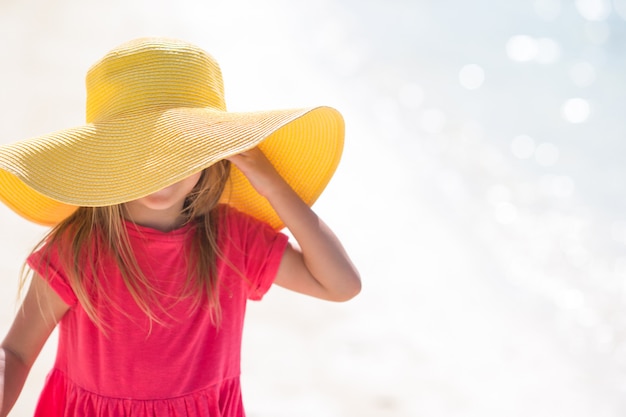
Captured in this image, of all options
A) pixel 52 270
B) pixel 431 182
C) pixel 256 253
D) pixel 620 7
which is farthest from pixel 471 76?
pixel 52 270

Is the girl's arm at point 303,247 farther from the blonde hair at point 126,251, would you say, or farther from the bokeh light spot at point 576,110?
the bokeh light spot at point 576,110

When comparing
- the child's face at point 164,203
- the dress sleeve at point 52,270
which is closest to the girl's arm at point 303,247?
the child's face at point 164,203

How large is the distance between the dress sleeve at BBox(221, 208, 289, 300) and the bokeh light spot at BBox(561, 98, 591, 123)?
129 inches

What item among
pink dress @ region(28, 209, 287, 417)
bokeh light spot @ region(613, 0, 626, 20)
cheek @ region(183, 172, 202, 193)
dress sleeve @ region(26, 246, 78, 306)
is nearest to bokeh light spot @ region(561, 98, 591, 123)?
bokeh light spot @ region(613, 0, 626, 20)

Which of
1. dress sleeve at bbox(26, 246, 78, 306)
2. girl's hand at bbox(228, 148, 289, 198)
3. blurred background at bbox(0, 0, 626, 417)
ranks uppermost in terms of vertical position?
blurred background at bbox(0, 0, 626, 417)

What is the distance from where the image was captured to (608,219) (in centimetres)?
400

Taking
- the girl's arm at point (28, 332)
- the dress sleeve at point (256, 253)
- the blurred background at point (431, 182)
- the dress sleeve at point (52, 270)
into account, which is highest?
the blurred background at point (431, 182)

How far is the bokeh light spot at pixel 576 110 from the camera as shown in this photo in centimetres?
484

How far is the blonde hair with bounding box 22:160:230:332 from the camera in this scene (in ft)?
5.78

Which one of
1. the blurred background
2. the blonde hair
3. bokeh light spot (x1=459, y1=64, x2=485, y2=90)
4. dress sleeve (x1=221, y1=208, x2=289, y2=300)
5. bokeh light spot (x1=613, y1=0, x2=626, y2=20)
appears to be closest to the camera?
the blonde hair

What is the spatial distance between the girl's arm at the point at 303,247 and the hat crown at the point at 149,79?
6.0 inches

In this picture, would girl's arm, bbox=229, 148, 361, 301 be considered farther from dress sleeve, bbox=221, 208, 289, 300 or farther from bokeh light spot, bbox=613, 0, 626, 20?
bokeh light spot, bbox=613, 0, 626, 20

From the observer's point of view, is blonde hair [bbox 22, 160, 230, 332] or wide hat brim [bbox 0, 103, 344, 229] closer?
wide hat brim [bbox 0, 103, 344, 229]

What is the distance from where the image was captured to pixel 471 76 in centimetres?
515
